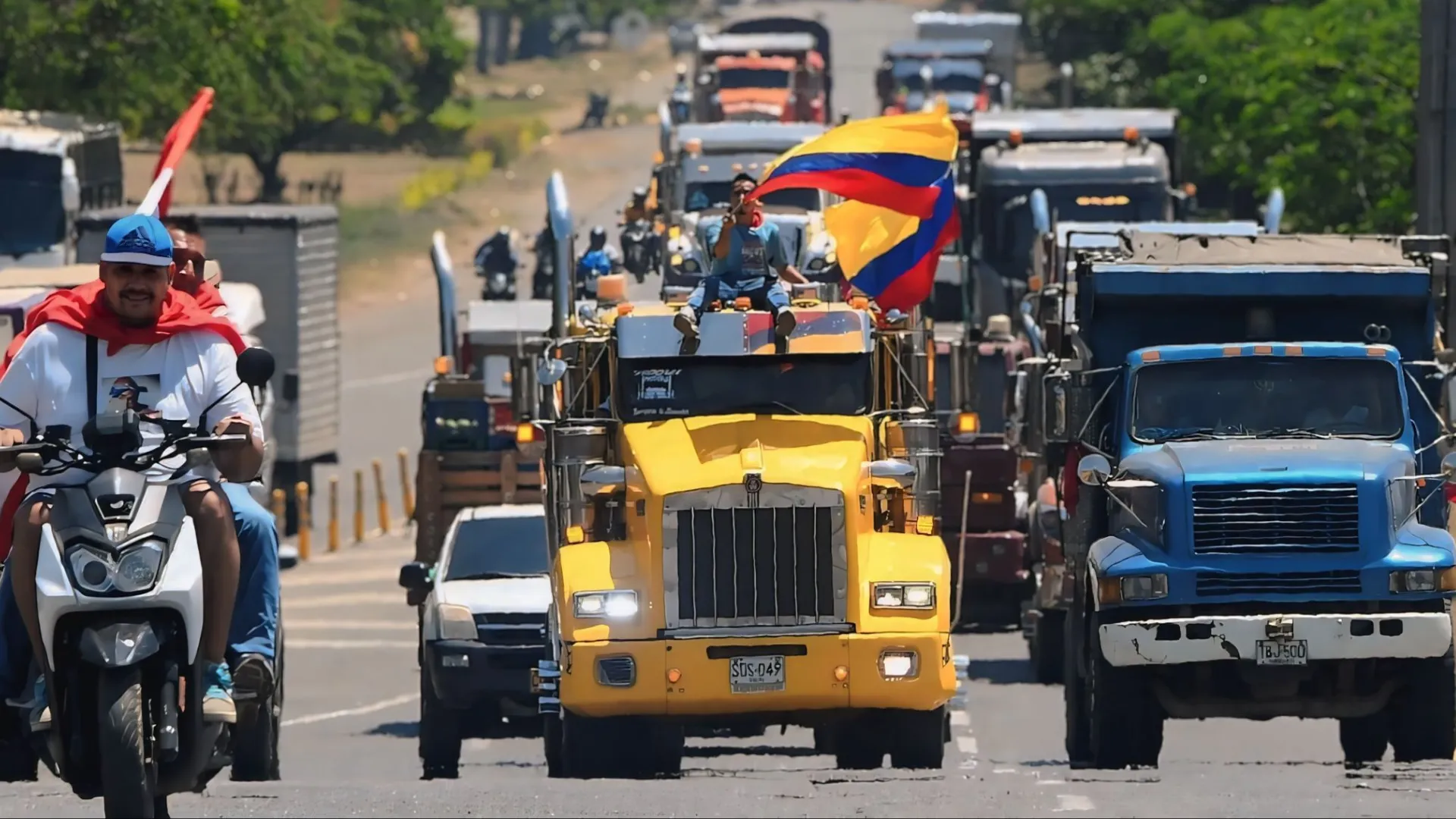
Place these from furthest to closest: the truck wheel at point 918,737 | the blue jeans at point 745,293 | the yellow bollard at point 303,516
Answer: the yellow bollard at point 303,516 → the blue jeans at point 745,293 → the truck wheel at point 918,737

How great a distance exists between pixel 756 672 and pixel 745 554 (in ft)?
1.95

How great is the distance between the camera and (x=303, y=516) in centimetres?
3638

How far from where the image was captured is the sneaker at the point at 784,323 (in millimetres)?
15586

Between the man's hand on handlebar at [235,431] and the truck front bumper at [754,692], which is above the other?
the man's hand on handlebar at [235,431]

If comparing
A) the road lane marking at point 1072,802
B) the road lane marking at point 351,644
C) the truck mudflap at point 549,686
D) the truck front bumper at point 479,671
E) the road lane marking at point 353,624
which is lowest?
the road lane marking at point 353,624

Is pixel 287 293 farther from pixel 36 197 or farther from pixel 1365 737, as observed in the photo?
pixel 1365 737

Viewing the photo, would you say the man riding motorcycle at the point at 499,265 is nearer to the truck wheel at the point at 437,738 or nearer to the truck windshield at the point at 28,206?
the truck windshield at the point at 28,206

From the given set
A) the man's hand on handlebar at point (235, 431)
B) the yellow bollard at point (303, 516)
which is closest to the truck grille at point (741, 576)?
the man's hand on handlebar at point (235, 431)

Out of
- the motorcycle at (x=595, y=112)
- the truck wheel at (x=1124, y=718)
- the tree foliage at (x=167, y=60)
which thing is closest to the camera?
the truck wheel at (x=1124, y=718)

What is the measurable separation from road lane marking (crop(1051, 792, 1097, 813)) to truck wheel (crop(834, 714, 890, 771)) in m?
2.75

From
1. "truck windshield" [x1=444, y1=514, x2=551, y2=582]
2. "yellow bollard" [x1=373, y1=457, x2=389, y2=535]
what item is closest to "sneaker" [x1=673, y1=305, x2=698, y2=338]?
"truck windshield" [x1=444, y1=514, x2=551, y2=582]

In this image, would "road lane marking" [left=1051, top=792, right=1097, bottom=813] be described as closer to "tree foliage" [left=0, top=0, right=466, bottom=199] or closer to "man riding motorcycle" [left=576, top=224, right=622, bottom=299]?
"man riding motorcycle" [left=576, top=224, right=622, bottom=299]

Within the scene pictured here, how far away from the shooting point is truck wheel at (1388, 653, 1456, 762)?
610 inches

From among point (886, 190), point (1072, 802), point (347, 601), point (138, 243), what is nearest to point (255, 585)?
point (138, 243)
